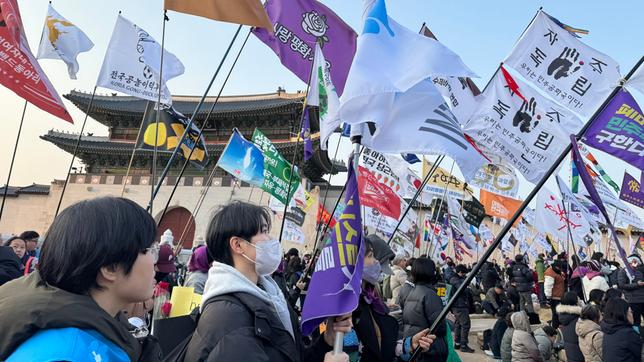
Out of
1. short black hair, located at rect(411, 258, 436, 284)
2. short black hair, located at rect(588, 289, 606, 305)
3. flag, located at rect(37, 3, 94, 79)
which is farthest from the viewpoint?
flag, located at rect(37, 3, 94, 79)

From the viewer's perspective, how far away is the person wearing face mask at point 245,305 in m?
1.37

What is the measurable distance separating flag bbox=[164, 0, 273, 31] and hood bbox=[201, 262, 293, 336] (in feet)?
10.0

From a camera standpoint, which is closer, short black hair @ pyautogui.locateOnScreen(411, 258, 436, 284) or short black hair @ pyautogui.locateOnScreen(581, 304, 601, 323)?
short black hair @ pyautogui.locateOnScreen(411, 258, 436, 284)

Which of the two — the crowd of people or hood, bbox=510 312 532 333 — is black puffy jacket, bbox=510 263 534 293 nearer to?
hood, bbox=510 312 532 333

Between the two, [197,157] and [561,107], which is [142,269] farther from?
[197,157]

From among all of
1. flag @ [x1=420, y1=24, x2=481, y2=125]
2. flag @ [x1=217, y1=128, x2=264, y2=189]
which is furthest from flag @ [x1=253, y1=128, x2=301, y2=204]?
flag @ [x1=420, y1=24, x2=481, y2=125]

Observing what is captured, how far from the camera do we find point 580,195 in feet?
34.3

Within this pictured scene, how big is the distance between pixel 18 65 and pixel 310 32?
3322 millimetres

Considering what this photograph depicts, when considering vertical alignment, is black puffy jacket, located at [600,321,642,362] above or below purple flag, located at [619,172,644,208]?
below

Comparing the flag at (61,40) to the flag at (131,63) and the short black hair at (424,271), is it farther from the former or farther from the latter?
the short black hair at (424,271)

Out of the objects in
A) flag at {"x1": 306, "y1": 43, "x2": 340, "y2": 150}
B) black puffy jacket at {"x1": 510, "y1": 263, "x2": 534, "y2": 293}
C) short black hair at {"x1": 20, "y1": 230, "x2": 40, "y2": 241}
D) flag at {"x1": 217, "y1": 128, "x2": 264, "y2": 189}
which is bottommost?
short black hair at {"x1": 20, "y1": 230, "x2": 40, "y2": 241}

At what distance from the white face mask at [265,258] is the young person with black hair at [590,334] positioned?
13.5 ft

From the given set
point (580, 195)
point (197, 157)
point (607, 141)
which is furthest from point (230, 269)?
point (580, 195)

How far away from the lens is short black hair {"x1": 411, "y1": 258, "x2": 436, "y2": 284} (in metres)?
3.64
